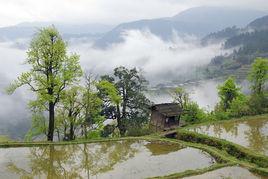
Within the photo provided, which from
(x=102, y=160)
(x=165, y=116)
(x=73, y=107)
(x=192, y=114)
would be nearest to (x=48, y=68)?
(x=73, y=107)

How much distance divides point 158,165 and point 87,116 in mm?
18341

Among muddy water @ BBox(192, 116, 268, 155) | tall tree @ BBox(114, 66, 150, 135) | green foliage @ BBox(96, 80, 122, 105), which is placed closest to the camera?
muddy water @ BBox(192, 116, 268, 155)

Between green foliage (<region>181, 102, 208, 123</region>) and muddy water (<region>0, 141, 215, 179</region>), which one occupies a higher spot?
muddy water (<region>0, 141, 215, 179</region>)

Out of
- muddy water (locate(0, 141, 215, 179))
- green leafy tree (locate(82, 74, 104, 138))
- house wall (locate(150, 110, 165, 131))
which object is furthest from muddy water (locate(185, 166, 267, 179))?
house wall (locate(150, 110, 165, 131))

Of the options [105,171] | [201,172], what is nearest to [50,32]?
[105,171]

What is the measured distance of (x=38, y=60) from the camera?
1256 inches

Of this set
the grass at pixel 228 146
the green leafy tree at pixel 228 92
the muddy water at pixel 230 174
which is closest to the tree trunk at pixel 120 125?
the grass at pixel 228 146

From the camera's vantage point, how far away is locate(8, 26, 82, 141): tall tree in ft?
104

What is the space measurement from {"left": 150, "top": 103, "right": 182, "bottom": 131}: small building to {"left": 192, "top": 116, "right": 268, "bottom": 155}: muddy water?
6505 millimetres

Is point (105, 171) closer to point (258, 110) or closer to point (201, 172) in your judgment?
point (201, 172)

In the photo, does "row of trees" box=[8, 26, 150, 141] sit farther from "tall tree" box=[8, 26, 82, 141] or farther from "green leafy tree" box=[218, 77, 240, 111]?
"green leafy tree" box=[218, 77, 240, 111]

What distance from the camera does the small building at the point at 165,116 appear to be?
43.3 meters

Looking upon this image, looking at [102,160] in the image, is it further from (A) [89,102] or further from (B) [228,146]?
(A) [89,102]

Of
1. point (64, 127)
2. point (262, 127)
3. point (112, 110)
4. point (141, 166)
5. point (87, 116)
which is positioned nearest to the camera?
point (141, 166)
